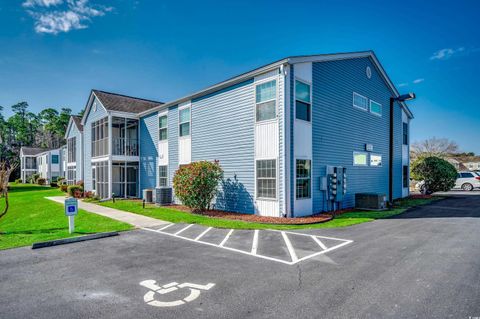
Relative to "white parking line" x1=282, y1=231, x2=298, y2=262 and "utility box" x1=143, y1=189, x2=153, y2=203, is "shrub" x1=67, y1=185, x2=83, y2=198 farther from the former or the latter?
"white parking line" x1=282, y1=231, x2=298, y2=262

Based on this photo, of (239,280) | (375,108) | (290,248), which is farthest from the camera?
(375,108)

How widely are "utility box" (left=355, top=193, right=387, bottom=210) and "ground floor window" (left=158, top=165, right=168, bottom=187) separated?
11.5m

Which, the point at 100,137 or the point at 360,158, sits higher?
the point at 100,137

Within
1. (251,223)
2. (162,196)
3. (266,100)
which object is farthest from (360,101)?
(162,196)

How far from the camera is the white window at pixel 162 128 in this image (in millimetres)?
17422

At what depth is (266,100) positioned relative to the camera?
37.3ft

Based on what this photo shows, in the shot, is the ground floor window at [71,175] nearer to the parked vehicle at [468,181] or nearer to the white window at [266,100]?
→ the white window at [266,100]

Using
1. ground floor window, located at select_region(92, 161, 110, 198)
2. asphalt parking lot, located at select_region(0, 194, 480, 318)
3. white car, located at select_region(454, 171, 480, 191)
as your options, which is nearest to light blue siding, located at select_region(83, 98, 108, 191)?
ground floor window, located at select_region(92, 161, 110, 198)

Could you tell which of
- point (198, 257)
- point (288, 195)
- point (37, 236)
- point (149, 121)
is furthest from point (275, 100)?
point (149, 121)

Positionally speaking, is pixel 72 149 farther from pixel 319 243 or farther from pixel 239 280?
pixel 239 280

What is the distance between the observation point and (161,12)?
1288cm

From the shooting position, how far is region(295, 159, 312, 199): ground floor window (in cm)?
1099

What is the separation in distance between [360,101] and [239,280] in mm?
13369

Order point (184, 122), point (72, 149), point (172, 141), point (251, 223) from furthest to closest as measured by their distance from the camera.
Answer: point (72, 149), point (172, 141), point (184, 122), point (251, 223)
